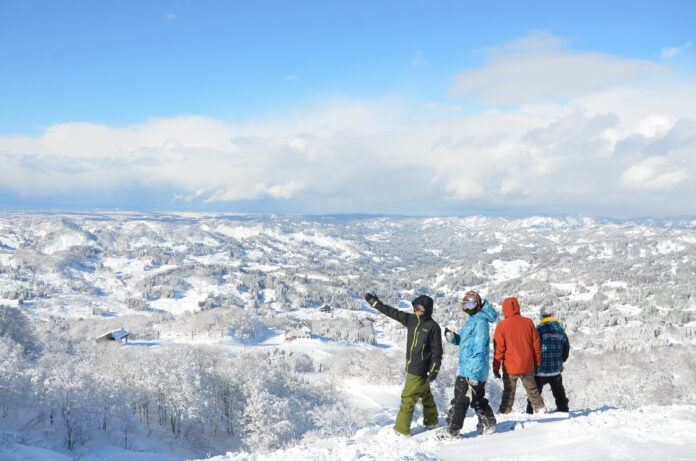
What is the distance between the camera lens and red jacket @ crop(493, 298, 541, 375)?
33.6 feet

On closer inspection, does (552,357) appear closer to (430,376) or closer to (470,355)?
(470,355)

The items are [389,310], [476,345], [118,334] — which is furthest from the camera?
[118,334]

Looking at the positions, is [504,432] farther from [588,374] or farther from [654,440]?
[588,374]

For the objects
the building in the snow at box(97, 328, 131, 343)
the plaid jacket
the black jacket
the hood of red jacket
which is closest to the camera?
the black jacket

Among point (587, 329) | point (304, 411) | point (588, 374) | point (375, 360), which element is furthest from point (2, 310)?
point (587, 329)

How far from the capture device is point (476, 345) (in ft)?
31.9

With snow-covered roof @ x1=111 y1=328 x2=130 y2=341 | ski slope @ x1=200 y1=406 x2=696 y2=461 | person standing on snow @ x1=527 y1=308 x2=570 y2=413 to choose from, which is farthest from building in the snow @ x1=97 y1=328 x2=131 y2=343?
person standing on snow @ x1=527 y1=308 x2=570 y2=413

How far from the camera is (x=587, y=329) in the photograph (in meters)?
174

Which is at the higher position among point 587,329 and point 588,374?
point 588,374

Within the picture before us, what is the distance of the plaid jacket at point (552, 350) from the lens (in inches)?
449

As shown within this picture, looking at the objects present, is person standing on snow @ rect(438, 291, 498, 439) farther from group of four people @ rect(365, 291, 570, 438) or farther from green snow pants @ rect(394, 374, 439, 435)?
green snow pants @ rect(394, 374, 439, 435)

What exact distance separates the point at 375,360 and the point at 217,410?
3630 centimetres

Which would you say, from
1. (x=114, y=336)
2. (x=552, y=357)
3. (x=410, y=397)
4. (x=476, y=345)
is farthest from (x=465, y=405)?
(x=114, y=336)

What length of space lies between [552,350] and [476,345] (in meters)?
3.32
